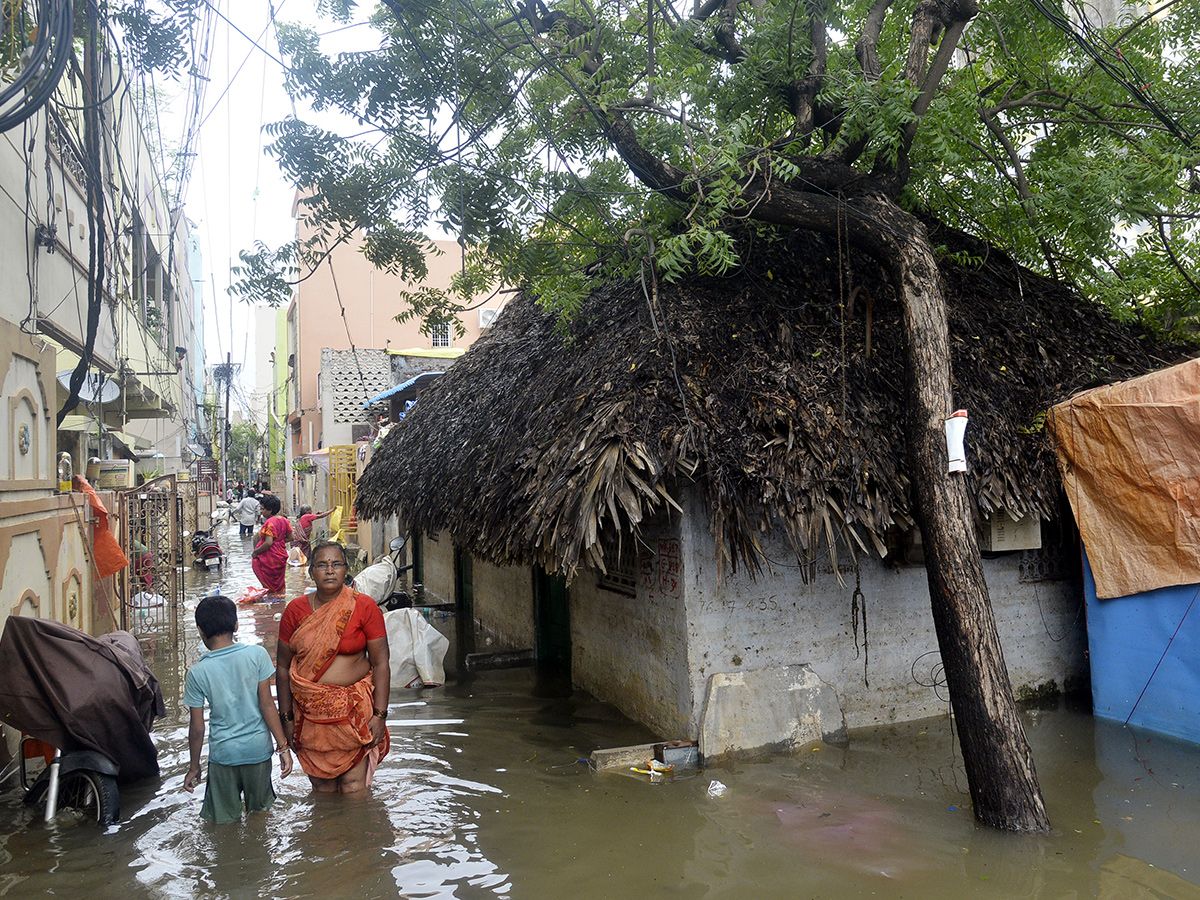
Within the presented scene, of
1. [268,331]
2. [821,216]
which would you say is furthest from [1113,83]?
[268,331]

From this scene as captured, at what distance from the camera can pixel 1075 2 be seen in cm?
626

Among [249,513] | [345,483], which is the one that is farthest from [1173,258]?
[249,513]

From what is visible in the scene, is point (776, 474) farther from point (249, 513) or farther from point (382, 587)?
point (249, 513)

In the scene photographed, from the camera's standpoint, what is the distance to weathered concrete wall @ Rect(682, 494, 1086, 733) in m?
5.59

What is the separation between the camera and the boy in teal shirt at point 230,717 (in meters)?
4.24

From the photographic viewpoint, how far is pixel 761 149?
5477 mm

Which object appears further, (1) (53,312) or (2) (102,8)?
(1) (53,312)

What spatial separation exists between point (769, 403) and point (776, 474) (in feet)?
1.76

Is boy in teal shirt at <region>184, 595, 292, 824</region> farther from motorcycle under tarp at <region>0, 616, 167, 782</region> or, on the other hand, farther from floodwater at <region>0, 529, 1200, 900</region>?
motorcycle under tarp at <region>0, 616, 167, 782</region>

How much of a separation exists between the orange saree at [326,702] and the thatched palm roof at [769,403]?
1375 mm

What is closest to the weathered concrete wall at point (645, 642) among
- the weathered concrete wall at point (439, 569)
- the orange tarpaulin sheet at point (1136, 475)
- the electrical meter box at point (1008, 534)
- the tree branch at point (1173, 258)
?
the electrical meter box at point (1008, 534)

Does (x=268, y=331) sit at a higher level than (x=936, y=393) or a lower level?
higher

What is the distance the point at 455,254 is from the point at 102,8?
23268 mm

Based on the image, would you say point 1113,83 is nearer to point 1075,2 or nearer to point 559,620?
point 1075,2
